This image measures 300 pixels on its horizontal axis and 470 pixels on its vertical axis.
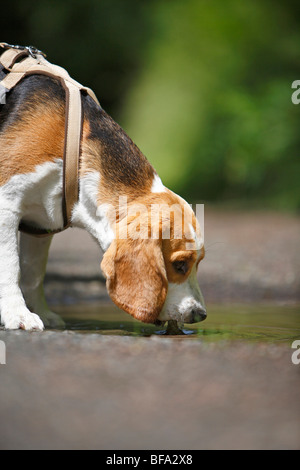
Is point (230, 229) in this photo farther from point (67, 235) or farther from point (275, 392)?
point (275, 392)

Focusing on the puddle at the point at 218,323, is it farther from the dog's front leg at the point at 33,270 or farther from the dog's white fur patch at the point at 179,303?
the dog's front leg at the point at 33,270

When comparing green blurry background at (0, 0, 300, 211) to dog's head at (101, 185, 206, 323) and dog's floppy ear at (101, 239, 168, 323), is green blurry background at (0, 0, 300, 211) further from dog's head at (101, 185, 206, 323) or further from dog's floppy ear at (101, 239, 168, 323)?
dog's floppy ear at (101, 239, 168, 323)

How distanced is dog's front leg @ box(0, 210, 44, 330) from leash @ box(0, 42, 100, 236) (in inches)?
11.0

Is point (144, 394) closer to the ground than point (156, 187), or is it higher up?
closer to the ground

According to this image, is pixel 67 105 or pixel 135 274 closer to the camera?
pixel 135 274

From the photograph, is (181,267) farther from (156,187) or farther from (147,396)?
(147,396)

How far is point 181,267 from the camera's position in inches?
123

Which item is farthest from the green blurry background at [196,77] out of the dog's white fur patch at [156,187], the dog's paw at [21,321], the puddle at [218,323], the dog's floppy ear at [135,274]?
the dog's paw at [21,321]

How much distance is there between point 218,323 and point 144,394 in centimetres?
176

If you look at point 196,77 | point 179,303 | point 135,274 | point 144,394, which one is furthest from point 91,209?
point 196,77

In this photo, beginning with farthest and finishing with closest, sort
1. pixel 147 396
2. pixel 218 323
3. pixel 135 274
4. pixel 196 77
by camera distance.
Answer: pixel 196 77, pixel 218 323, pixel 135 274, pixel 147 396

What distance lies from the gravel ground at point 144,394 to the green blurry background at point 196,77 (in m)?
7.19

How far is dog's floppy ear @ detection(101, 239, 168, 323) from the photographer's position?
295 cm

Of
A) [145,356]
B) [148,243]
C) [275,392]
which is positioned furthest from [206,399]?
[148,243]
